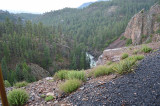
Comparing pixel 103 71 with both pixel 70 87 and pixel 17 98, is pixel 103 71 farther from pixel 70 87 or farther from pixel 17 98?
pixel 17 98

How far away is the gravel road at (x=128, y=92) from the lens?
3682 millimetres

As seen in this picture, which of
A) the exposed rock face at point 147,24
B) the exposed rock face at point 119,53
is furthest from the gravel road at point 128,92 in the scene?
the exposed rock face at point 147,24

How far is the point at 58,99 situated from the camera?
16.3 ft

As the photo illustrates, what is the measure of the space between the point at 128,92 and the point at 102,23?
357 ft

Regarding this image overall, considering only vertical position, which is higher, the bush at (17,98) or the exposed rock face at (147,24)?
the exposed rock face at (147,24)

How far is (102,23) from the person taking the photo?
10838 cm

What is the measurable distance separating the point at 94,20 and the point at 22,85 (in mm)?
118658

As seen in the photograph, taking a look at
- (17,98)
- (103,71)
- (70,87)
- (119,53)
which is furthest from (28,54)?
(70,87)

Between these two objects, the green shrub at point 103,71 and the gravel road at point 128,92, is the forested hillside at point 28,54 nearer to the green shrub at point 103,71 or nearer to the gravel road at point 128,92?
the green shrub at point 103,71

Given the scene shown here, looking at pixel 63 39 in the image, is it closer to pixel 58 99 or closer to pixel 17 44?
pixel 17 44

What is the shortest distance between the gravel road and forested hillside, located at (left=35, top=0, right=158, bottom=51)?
64.9m

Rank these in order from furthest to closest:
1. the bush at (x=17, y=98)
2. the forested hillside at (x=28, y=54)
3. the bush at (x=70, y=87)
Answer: the forested hillside at (x=28, y=54)
the bush at (x=70, y=87)
the bush at (x=17, y=98)

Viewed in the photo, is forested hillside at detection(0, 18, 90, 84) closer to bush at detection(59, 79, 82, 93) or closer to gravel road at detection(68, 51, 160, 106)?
bush at detection(59, 79, 82, 93)

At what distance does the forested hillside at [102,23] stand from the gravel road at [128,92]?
64.9 metres
